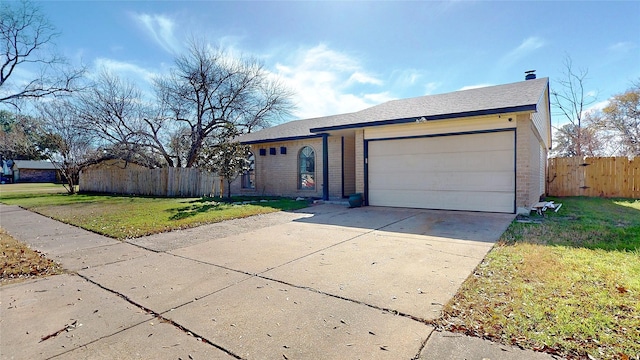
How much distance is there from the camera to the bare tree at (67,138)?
→ 64.7ft

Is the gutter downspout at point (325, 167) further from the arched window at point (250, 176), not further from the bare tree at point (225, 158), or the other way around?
the arched window at point (250, 176)

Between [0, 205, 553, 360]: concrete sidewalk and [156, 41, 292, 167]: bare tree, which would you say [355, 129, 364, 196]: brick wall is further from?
[156, 41, 292, 167]: bare tree

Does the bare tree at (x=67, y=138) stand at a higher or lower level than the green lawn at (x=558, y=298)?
higher

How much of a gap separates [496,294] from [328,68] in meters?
12.0

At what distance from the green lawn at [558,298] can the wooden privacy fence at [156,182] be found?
42.8 feet

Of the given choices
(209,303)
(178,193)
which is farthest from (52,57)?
(209,303)

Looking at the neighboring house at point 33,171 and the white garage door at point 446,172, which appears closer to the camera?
the white garage door at point 446,172

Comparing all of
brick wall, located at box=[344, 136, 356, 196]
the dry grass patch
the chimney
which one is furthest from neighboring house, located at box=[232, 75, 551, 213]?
the dry grass patch

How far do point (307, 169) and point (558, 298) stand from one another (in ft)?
38.0

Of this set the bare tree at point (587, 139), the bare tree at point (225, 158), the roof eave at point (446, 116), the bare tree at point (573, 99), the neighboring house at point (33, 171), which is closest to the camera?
the roof eave at point (446, 116)

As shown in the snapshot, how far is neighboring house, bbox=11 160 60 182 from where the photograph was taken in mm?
45531

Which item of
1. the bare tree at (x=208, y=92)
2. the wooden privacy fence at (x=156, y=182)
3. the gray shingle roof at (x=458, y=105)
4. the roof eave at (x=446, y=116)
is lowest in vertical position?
the wooden privacy fence at (x=156, y=182)

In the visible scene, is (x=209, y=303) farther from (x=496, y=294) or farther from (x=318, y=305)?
(x=496, y=294)

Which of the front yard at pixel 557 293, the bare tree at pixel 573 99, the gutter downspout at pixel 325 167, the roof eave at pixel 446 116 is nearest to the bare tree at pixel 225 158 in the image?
the gutter downspout at pixel 325 167
